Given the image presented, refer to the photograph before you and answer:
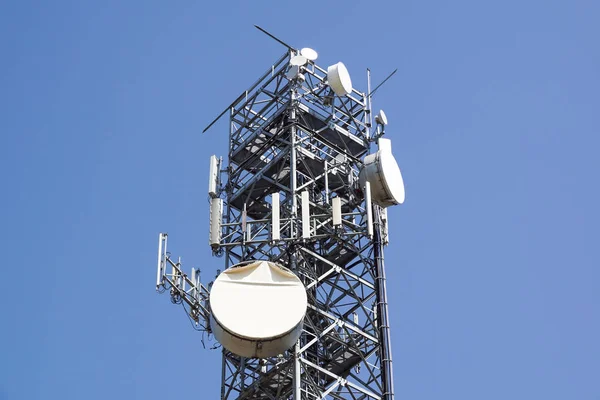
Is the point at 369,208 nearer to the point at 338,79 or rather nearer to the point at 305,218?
the point at 305,218

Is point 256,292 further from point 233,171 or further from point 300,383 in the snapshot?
point 233,171

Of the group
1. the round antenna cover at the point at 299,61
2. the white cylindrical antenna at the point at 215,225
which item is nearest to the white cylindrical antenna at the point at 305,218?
the white cylindrical antenna at the point at 215,225

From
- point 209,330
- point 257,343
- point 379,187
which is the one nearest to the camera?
point 257,343

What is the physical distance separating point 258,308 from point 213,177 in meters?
7.03

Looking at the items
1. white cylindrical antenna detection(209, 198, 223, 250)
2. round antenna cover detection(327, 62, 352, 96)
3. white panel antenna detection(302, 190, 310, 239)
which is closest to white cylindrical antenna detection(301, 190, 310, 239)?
white panel antenna detection(302, 190, 310, 239)

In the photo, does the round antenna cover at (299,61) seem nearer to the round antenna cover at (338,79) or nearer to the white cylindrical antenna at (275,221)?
the round antenna cover at (338,79)

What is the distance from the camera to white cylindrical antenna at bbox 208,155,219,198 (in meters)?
46.4

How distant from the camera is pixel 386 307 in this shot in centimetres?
4606

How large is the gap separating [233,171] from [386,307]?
26.7ft

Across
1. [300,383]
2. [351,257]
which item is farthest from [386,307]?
[300,383]

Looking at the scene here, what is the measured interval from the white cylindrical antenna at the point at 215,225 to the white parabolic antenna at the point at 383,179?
223 inches

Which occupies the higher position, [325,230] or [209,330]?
[325,230]

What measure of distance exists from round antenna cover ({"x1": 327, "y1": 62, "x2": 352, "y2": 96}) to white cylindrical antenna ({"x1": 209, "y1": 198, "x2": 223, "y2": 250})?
24.1ft

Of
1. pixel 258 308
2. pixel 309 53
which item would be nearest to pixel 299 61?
pixel 309 53
